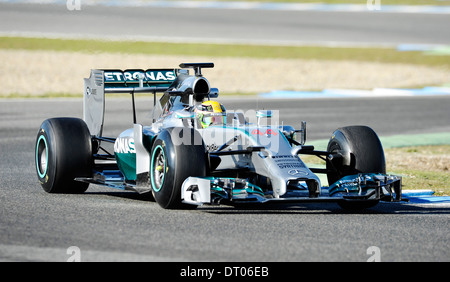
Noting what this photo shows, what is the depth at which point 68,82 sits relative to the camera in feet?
101

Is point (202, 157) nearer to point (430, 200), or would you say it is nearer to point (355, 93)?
point (430, 200)

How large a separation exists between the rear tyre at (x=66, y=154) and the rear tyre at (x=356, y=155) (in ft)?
10.0

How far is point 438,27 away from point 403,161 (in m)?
32.4

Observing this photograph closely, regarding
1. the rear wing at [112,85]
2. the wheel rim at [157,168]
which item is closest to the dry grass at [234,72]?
the rear wing at [112,85]

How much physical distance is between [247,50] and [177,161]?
103 ft

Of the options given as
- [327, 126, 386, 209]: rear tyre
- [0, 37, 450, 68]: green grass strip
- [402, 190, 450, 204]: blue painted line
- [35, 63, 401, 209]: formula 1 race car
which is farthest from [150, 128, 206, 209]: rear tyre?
[0, 37, 450, 68]: green grass strip

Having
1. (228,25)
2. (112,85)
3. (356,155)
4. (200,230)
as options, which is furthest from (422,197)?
(228,25)

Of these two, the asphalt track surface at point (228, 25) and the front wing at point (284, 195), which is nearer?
the front wing at point (284, 195)

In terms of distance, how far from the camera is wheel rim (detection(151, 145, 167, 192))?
10242 mm

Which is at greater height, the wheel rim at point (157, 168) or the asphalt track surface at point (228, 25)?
the asphalt track surface at point (228, 25)

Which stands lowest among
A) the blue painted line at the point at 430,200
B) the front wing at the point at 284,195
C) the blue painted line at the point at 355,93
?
the blue painted line at the point at 430,200

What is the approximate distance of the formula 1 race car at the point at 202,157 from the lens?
9.74 m

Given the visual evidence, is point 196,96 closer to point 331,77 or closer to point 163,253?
point 163,253

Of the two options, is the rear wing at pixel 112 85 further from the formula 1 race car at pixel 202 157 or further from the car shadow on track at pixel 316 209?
the car shadow on track at pixel 316 209
